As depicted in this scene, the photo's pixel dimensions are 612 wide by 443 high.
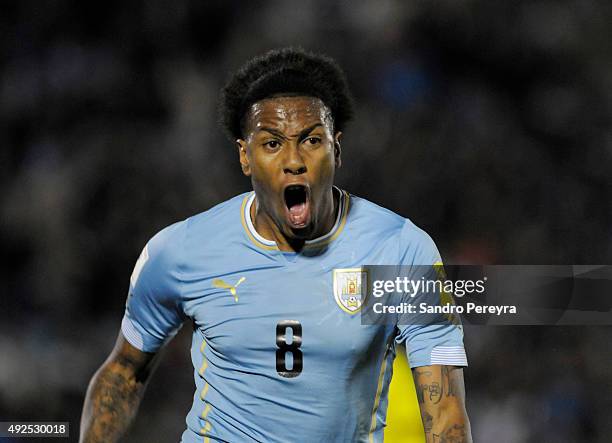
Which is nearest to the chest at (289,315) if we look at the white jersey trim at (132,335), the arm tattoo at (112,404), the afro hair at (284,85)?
the white jersey trim at (132,335)

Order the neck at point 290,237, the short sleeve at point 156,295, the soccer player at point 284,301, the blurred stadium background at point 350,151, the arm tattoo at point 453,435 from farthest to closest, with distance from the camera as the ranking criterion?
the blurred stadium background at point 350,151 < the short sleeve at point 156,295 < the neck at point 290,237 < the soccer player at point 284,301 < the arm tattoo at point 453,435

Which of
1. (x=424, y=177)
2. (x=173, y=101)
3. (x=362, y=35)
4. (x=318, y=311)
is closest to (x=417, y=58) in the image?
(x=362, y=35)

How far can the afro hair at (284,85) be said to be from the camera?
3000 mm

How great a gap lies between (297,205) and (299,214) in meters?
0.05

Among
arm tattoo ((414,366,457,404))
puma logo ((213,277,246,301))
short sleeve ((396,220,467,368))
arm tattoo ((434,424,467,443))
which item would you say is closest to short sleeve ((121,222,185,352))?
puma logo ((213,277,246,301))

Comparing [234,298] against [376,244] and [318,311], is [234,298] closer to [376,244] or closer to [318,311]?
[318,311]

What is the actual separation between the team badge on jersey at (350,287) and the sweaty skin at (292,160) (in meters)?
0.16

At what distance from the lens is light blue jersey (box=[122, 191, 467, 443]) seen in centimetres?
284

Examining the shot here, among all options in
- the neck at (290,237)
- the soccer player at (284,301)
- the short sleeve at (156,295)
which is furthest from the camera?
the short sleeve at (156,295)

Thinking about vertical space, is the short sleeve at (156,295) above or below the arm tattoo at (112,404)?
above

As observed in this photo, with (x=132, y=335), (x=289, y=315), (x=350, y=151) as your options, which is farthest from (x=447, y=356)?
(x=350, y=151)

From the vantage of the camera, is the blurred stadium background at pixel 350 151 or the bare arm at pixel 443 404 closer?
the bare arm at pixel 443 404

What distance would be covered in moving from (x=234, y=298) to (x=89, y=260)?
7.15 feet

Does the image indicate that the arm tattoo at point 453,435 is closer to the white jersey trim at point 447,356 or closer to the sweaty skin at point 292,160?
the white jersey trim at point 447,356
